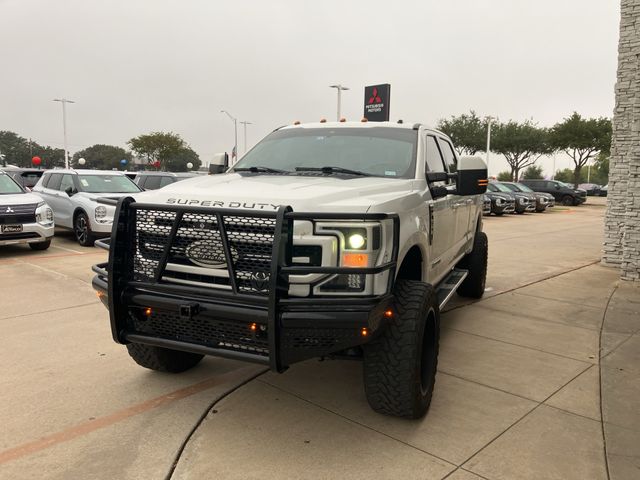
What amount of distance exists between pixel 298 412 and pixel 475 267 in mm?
3728

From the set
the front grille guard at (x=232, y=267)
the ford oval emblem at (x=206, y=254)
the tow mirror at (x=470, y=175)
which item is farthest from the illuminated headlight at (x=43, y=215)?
the tow mirror at (x=470, y=175)

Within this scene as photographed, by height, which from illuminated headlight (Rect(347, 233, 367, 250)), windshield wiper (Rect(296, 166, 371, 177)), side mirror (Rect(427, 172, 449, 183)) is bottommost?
illuminated headlight (Rect(347, 233, 367, 250))

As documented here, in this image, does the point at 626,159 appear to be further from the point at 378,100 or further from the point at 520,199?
the point at 378,100

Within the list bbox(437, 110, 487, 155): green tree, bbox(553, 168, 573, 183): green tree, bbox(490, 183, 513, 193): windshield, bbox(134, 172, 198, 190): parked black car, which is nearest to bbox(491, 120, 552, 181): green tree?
bbox(437, 110, 487, 155): green tree

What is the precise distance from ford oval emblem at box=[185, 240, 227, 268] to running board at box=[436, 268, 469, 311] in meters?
1.85

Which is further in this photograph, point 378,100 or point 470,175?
point 378,100

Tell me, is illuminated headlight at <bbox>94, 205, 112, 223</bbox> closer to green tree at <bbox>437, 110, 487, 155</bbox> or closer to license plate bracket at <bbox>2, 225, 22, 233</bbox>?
license plate bracket at <bbox>2, 225, 22, 233</bbox>

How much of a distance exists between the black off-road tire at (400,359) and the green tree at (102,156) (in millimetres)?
77948

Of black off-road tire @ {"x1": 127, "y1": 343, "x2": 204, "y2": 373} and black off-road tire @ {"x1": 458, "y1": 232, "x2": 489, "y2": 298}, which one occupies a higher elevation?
black off-road tire @ {"x1": 458, "y1": 232, "x2": 489, "y2": 298}

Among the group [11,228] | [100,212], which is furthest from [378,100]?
[11,228]

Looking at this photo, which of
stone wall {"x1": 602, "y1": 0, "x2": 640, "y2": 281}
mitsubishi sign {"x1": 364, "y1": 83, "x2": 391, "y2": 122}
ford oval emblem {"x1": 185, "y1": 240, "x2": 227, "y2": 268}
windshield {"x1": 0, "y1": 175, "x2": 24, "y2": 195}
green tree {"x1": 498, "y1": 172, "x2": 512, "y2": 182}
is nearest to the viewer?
ford oval emblem {"x1": 185, "y1": 240, "x2": 227, "y2": 268}

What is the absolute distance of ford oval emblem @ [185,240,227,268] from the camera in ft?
9.87

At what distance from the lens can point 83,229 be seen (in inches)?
440

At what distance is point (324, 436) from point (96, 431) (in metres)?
1.41
